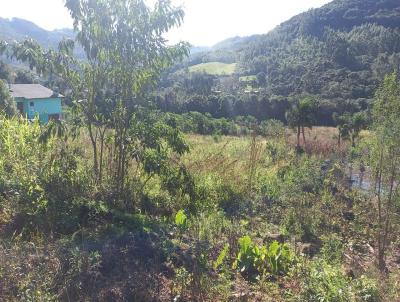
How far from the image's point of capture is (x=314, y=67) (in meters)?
49.0

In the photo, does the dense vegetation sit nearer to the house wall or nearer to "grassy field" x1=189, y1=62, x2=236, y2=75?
the house wall

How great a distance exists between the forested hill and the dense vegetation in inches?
772

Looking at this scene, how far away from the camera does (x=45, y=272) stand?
330 cm

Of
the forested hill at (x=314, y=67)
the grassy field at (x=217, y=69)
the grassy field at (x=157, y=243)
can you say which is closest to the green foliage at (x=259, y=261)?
the grassy field at (x=157, y=243)

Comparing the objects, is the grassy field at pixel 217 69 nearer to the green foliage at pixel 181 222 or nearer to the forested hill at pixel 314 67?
the forested hill at pixel 314 67

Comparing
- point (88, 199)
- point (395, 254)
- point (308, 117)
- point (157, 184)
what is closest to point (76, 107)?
point (88, 199)

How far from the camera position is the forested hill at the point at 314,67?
36.1 m

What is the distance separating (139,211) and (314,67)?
156 ft

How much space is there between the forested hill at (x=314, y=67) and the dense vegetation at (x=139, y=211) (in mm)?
19602

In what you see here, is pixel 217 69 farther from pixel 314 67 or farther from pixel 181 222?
pixel 181 222

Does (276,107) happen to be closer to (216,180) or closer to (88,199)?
(216,180)

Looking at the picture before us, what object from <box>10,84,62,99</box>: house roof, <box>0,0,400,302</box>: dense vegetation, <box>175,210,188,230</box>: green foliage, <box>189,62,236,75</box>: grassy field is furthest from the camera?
<box>189,62,236,75</box>: grassy field

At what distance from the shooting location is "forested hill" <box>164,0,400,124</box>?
3609 centimetres

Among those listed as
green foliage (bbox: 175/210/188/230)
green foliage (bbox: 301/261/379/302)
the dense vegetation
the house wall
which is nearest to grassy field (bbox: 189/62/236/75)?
the house wall
